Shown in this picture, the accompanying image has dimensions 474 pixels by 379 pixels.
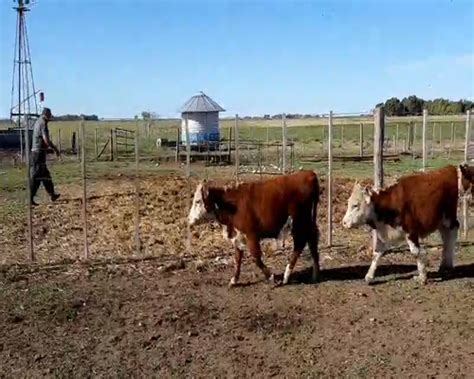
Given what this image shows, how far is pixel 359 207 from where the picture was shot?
836 cm

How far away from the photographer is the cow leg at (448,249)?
28.7 feet

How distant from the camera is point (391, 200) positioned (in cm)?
834

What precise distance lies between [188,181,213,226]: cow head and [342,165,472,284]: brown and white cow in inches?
67.5

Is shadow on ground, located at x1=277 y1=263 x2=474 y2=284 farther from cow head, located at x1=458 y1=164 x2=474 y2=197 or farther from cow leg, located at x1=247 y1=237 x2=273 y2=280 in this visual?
cow head, located at x1=458 y1=164 x2=474 y2=197

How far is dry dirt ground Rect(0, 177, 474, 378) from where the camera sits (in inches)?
237

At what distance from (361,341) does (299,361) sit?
0.75 metres

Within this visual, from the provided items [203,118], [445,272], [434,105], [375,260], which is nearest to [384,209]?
[375,260]

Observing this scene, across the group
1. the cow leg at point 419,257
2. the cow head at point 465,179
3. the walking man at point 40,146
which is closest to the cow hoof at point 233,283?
the cow leg at point 419,257

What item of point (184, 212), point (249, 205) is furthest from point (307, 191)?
point (184, 212)

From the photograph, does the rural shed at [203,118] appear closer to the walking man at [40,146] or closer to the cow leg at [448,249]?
the walking man at [40,146]

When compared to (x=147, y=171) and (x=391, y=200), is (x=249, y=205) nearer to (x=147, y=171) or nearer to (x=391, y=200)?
(x=391, y=200)

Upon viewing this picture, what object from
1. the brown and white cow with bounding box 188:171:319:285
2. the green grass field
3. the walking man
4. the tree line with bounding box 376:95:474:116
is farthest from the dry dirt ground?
the tree line with bounding box 376:95:474:116

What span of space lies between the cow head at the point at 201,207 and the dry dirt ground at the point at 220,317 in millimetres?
A: 802

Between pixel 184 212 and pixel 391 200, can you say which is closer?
pixel 391 200
